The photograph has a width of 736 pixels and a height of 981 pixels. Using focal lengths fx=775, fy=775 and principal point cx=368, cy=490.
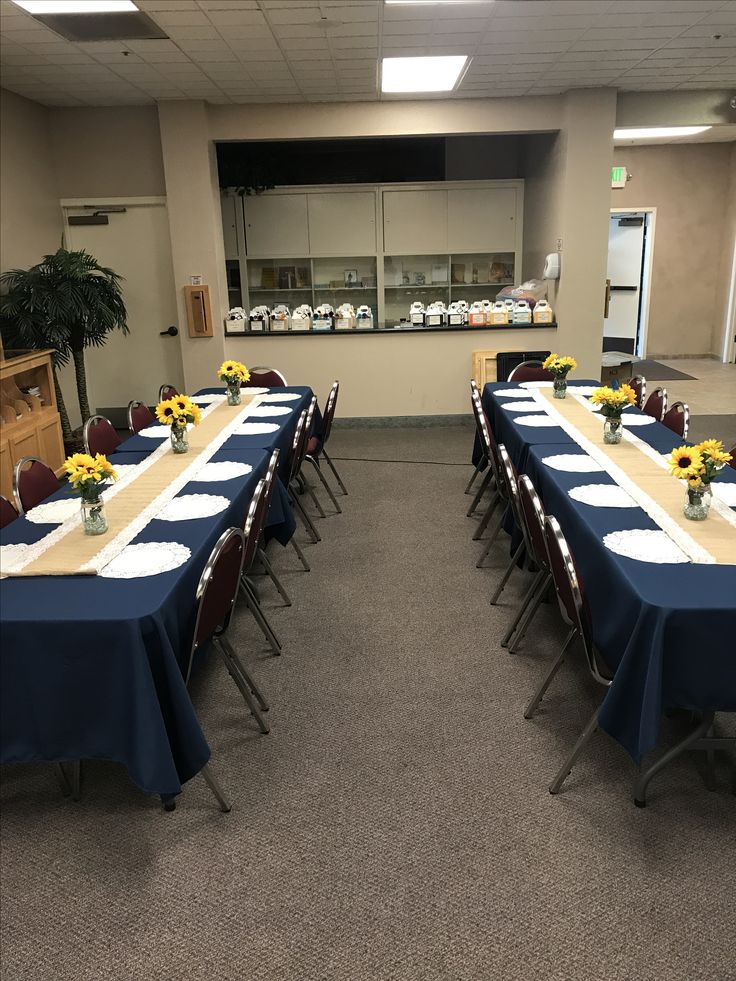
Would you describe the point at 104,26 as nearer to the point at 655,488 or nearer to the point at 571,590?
the point at 655,488

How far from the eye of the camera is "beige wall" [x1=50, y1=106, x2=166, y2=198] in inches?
284

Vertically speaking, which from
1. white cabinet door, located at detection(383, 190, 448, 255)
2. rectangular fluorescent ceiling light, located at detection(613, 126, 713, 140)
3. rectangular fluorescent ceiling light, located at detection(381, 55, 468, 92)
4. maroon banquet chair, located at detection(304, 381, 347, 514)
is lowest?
maroon banquet chair, located at detection(304, 381, 347, 514)

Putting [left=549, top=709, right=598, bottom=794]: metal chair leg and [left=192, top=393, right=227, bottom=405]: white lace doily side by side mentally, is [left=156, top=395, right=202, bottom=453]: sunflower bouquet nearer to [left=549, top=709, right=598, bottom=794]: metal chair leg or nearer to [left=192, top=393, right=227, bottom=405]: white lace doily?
[left=192, top=393, right=227, bottom=405]: white lace doily

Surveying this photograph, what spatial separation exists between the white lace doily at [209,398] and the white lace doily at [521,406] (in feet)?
6.56

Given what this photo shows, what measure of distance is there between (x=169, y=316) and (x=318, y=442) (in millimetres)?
3146

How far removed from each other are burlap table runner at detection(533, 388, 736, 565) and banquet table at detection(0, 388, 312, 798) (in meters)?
1.73

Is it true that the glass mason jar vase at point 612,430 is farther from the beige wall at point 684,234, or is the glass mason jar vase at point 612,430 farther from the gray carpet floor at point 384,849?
the beige wall at point 684,234

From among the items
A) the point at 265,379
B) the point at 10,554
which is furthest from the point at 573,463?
the point at 265,379

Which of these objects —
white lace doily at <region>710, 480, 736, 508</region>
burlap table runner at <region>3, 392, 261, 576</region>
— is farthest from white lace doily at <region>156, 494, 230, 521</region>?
white lace doily at <region>710, 480, 736, 508</region>

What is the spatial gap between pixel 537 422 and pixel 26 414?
3680mm

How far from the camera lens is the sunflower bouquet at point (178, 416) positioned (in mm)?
3949

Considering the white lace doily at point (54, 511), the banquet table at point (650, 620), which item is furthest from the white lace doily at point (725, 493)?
the white lace doily at point (54, 511)

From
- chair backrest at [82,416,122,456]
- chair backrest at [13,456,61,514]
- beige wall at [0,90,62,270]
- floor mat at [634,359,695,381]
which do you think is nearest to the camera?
chair backrest at [13,456,61,514]

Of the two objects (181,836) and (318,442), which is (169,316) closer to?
(318,442)
